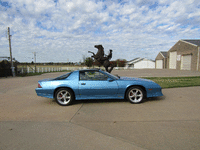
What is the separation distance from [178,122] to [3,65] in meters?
22.1

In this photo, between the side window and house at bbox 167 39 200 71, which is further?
house at bbox 167 39 200 71

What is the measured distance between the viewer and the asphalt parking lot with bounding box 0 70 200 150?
2.56 m

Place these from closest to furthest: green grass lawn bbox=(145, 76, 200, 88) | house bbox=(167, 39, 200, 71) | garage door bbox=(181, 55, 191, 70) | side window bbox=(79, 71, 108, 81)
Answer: side window bbox=(79, 71, 108, 81)
green grass lawn bbox=(145, 76, 200, 88)
house bbox=(167, 39, 200, 71)
garage door bbox=(181, 55, 191, 70)

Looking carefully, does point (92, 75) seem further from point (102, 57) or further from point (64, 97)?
point (102, 57)

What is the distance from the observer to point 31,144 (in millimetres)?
2613

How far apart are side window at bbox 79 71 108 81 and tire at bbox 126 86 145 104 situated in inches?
38.9

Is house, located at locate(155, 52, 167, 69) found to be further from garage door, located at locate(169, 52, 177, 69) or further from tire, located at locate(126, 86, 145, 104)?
tire, located at locate(126, 86, 145, 104)

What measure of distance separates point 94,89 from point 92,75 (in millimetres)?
586

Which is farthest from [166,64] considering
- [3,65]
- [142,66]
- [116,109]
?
[116,109]

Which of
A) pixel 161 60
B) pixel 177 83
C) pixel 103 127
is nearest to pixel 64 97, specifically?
pixel 103 127

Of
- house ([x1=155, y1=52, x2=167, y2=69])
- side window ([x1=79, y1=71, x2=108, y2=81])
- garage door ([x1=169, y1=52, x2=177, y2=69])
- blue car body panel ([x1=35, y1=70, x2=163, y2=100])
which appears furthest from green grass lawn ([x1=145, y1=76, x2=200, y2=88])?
house ([x1=155, y1=52, x2=167, y2=69])

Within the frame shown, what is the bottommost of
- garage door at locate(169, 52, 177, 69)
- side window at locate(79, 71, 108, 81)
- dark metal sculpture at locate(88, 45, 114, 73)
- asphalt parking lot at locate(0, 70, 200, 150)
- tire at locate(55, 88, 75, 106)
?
asphalt parking lot at locate(0, 70, 200, 150)

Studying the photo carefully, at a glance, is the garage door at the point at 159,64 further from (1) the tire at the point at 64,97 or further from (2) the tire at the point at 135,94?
(1) the tire at the point at 64,97

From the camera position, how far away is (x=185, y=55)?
36.0 m
